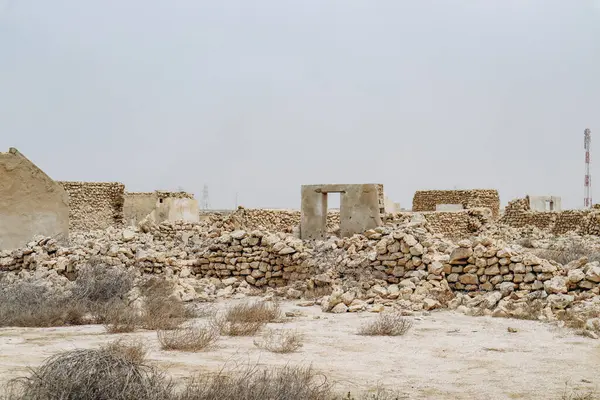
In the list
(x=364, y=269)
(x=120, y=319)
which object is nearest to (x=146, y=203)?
(x=364, y=269)

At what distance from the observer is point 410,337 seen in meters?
7.71

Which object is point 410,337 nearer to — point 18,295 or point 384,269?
point 384,269

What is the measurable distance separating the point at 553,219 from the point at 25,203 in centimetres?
2189

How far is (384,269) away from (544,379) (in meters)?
6.37

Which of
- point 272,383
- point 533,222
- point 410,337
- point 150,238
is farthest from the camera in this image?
point 533,222

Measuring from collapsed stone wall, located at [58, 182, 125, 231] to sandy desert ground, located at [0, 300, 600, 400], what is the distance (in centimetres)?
2304

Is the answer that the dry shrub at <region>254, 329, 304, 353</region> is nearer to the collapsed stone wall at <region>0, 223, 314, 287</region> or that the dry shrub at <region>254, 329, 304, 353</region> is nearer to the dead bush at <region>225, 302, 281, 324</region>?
the dead bush at <region>225, 302, 281, 324</region>

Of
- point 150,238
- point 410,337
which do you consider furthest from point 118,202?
point 410,337

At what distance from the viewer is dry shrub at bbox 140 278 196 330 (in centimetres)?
800

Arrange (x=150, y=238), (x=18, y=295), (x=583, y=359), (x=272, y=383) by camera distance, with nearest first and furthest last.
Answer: (x=272, y=383)
(x=583, y=359)
(x=18, y=295)
(x=150, y=238)

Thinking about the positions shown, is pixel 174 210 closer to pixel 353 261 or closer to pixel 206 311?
pixel 353 261

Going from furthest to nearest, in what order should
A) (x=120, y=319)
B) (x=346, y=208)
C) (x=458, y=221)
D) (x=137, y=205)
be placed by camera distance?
(x=137, y=205), (x=458, y=221), (x=346, y=208), (x=120, y=319)

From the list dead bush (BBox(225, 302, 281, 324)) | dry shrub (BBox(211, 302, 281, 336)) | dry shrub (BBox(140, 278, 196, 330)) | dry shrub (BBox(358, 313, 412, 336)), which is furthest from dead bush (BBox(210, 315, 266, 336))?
dry shrub (BBox(358, 313, 412, 336))

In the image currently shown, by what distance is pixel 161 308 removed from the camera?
895 cm
